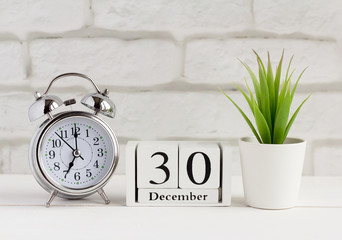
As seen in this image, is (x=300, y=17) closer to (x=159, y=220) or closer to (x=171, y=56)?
(x=171, y=56)

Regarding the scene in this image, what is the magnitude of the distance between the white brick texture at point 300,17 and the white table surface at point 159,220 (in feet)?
1.33

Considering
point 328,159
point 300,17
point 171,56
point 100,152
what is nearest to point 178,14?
point 171,56

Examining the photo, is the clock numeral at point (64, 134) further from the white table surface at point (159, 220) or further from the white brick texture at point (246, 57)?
the white brick texture at point (246, 57)

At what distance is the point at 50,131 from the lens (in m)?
1.05

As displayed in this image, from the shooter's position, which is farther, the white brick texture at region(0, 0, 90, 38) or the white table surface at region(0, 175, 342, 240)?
the white brick texture at region(0, 0, 90, 38)

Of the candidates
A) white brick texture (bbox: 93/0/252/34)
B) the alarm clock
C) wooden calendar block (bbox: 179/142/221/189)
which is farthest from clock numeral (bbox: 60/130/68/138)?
white brick texture (bbox: 93/0/252/34)

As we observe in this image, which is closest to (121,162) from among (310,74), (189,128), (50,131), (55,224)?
(189,128)

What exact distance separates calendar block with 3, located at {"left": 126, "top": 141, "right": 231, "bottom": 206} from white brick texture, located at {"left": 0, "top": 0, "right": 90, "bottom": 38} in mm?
419

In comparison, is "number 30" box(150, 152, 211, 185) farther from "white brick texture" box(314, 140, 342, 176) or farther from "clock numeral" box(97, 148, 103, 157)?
"white brick texture" box(314, 140, 342, 176)

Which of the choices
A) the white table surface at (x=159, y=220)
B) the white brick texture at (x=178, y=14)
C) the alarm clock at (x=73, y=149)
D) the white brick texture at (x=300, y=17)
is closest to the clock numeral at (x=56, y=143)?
the alarm clock at (x=73, y=149)

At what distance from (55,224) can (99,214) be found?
0.10 m

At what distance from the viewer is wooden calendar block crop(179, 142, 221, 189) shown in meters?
1.03

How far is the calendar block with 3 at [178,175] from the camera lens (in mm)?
1028

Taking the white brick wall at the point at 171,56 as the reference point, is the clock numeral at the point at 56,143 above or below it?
below
